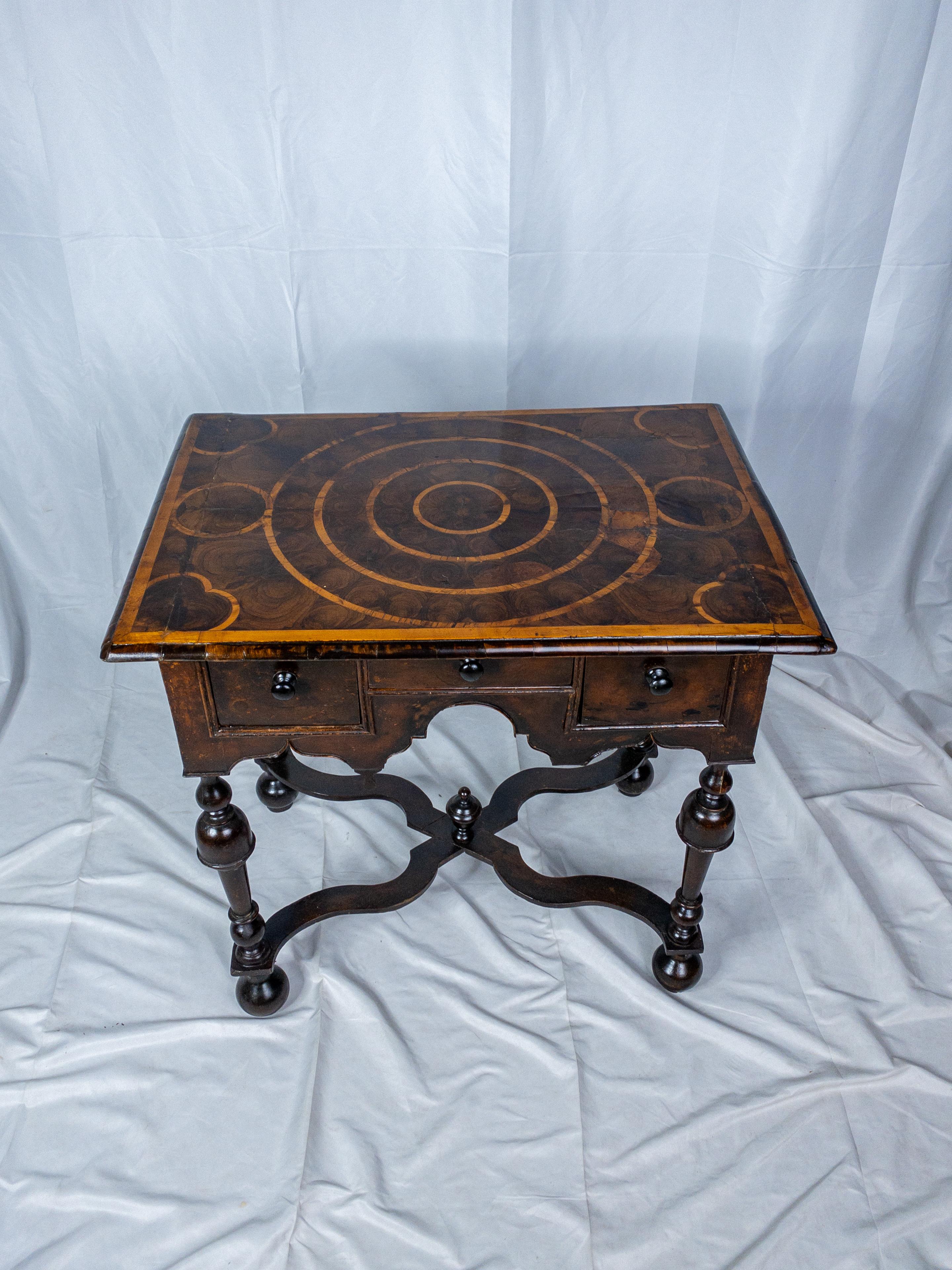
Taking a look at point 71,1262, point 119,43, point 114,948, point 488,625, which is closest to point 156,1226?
point 71,1262

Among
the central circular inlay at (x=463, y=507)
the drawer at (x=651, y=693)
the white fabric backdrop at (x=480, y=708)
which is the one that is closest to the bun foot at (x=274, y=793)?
the white fabric backdrop at (x=480, y=708)

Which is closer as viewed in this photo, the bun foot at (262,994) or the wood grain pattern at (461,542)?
the wood grain pattern at (461,542)

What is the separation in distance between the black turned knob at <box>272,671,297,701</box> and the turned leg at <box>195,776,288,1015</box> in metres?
0.27

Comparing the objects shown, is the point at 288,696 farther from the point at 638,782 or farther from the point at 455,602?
the point at 638,782

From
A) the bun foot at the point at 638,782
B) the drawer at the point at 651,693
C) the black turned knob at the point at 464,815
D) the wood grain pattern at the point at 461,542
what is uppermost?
the wood grain pattern at the point at 461,542

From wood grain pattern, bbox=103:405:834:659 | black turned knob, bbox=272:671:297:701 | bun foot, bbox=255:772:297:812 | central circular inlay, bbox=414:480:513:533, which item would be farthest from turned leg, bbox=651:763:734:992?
bun foot, bbox=255:772:297:812

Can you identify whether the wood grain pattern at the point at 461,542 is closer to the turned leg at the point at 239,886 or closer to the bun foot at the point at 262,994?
the turned leg at the point at 239,886

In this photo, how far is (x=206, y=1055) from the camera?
2225 mm

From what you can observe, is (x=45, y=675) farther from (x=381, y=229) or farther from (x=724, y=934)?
(x=724, y=934)

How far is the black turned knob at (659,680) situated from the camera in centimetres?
185

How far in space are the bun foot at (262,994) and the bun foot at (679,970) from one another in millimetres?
808

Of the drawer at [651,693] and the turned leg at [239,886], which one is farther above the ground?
the drawer at [651,693]

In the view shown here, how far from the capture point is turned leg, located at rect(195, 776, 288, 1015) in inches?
80.2

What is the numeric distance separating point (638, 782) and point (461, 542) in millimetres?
1055
